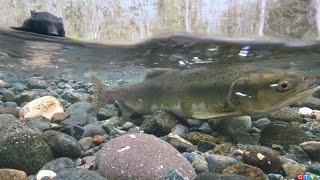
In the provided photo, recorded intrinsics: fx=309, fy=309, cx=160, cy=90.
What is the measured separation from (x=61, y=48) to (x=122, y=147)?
8.56 metres

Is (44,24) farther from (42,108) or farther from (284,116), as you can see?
(284,116)

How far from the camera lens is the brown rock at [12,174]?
427 cm

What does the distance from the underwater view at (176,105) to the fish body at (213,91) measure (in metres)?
0.03

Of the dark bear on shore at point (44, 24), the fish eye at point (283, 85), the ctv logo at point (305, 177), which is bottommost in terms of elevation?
the ctv logo at point (305, 177)

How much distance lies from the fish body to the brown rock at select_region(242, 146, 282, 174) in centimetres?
155

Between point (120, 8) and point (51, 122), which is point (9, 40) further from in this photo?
point (120, 8)

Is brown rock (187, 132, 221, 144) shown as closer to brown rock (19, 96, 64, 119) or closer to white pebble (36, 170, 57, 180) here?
white pebble (36, 170, 57, 180)

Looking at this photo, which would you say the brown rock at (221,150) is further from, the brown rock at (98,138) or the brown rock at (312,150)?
the brown rock at (98,138)

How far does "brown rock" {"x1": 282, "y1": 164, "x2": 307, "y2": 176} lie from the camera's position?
463 centimetres

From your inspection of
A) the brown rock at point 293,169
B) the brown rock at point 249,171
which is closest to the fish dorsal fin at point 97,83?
the brown rock at point 249,171

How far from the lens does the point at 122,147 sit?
4676 mm

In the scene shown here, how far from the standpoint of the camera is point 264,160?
463cm

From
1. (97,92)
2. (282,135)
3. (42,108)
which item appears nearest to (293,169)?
(282,135)

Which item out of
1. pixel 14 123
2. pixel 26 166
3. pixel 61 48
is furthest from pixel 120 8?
pixel 61 48
